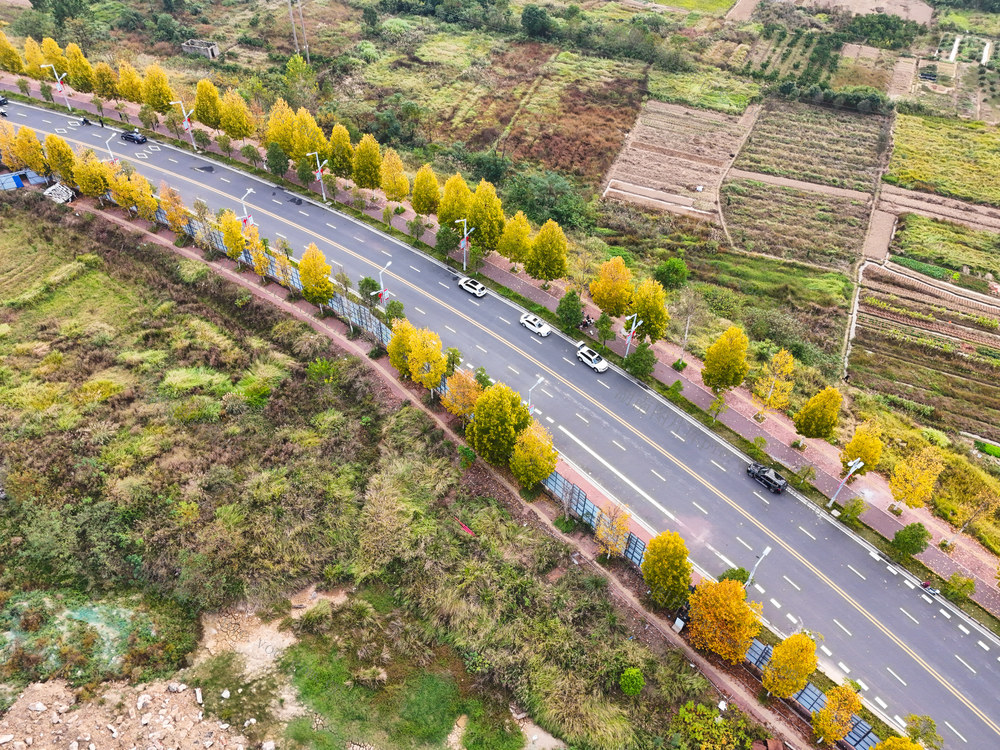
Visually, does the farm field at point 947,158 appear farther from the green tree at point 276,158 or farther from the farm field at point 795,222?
the green tree at point 276,158

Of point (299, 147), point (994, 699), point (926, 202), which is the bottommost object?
point (994, 699)

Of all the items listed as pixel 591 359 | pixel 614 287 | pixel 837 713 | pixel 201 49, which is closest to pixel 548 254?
pixel 614 287

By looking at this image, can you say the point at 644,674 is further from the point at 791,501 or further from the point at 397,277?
the point at 397,277

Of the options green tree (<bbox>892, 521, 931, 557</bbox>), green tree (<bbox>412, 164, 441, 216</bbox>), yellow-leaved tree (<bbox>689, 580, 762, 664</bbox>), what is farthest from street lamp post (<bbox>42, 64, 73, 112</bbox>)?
green tree (<bbox>892, 521, 931, 557</bbox>)

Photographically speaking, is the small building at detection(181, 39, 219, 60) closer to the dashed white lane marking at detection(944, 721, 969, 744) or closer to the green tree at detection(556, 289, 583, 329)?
the green tree at detection(556, 289, 583, 329)

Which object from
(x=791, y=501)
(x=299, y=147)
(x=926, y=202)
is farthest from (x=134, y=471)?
(x=926, y=202)

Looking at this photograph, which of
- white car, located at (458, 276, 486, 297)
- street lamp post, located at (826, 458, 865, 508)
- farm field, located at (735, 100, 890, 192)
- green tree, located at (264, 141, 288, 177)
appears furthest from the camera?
farm field, located at (735, 100, 890, 192)
